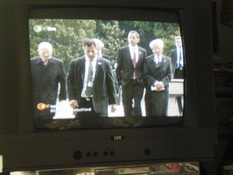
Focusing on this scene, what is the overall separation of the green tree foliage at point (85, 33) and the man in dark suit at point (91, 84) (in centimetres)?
3

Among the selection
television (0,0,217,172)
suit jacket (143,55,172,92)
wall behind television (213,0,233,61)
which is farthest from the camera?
wall behind television (213,0,233,61)

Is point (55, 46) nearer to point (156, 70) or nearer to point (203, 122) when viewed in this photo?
point (156, 70)

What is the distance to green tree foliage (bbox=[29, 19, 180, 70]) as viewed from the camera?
1.49m

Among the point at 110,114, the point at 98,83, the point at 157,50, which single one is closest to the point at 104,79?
the point at 98,83

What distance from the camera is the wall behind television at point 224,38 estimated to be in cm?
225

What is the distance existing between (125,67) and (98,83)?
4.8 inches

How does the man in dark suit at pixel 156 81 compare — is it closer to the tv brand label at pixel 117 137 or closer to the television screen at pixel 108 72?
the television screen at pixel 108 72

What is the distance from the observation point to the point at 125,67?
5.06 ft

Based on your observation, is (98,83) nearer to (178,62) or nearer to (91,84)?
(91,84)

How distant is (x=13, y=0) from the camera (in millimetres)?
1486

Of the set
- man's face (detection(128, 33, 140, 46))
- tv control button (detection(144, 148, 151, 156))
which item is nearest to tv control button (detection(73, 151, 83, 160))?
tv control button (detection(144, 148, 151, 156))

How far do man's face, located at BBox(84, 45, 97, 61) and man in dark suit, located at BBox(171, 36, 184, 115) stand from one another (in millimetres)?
315

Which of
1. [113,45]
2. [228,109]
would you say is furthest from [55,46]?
[228,109]

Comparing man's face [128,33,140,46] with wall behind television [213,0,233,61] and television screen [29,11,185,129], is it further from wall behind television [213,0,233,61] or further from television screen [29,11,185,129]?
wall behind television [213,0,233,61]
